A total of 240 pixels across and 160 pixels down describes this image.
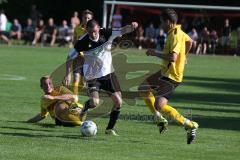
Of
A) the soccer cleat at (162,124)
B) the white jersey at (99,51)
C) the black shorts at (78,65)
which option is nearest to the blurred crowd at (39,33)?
the black shorts at (78,65)

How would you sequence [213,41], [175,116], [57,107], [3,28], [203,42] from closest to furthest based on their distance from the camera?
[175,116], [57,107], [203,42], [213,41], [3,28]

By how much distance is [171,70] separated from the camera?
1164 cm

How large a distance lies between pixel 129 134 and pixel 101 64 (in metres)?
1.26

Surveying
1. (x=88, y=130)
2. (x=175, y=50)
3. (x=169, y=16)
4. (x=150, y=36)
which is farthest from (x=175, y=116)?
(x=150, y=36)

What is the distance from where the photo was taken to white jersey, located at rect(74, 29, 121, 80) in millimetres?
12359

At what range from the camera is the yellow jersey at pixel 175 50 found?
11.5 metres

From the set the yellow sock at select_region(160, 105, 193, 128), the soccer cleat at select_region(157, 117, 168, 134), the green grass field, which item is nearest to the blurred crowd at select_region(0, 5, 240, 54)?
the green grass field

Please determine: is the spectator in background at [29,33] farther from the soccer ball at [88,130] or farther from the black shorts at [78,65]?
the soccer ball at [88,130]

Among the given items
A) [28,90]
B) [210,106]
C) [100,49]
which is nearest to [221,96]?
[210,106]

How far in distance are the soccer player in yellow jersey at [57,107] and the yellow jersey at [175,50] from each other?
2.17 m

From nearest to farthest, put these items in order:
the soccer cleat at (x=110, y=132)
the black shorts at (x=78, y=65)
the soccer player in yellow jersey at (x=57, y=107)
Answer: the soccer cleat at (x=110, y=132) < the soccer player in yellow jersey at (x=57, y=107) < the black shorts at (x=78, y=65)

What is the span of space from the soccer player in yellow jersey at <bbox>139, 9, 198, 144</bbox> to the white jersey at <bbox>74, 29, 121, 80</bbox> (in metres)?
0.84

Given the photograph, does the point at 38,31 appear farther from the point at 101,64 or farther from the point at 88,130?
the point at 88,130

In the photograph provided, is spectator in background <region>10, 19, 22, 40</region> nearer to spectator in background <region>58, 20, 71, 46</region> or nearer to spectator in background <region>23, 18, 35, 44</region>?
spectator in background <region>23, 18, 35, 44</region>
